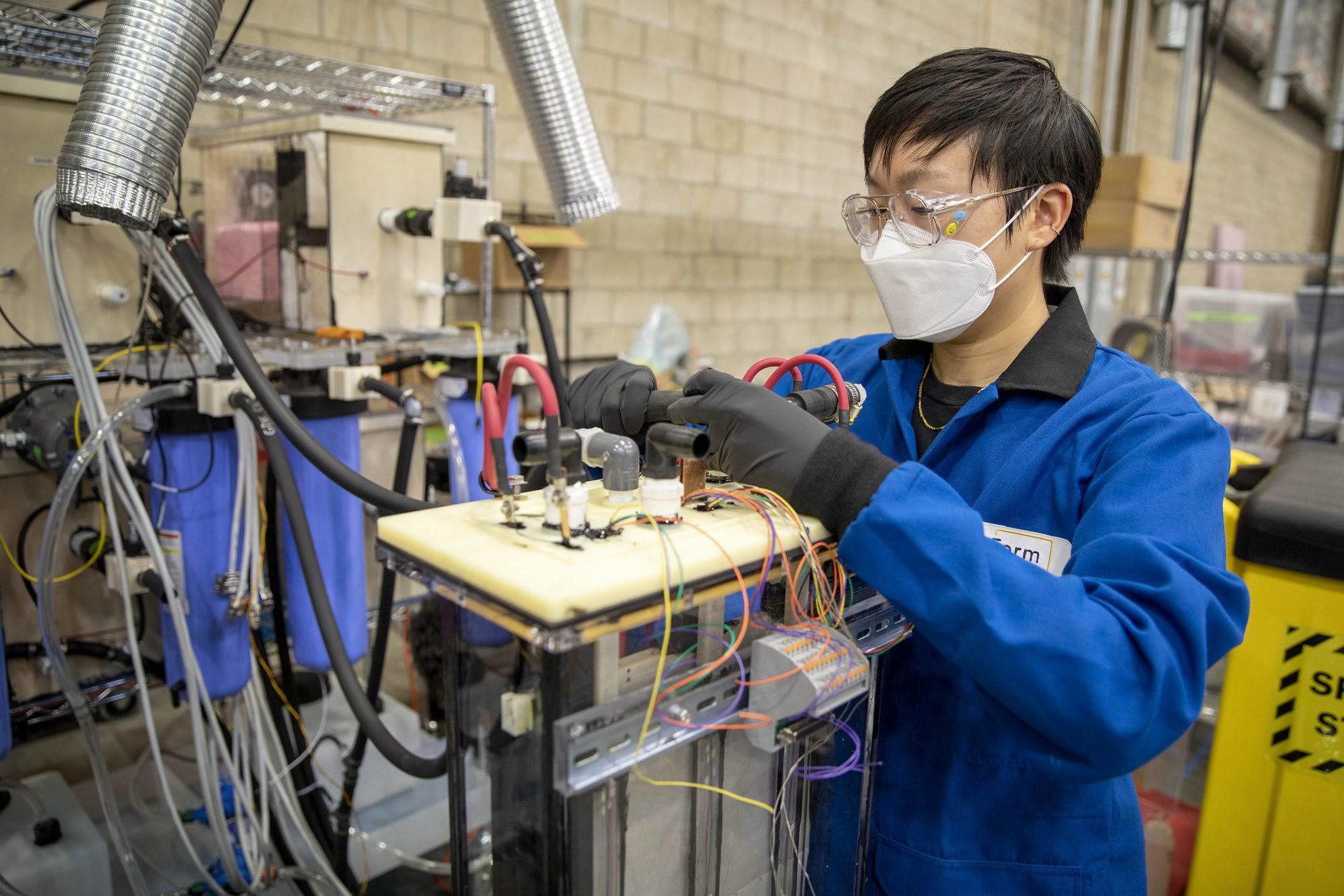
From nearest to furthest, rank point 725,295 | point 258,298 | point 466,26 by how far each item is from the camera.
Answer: point 258,298 < point 466,26 < point 725,295

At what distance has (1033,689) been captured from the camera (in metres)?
0.65

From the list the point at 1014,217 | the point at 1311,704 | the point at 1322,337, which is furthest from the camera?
the point at 1322,337

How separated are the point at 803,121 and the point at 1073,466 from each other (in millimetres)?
3380

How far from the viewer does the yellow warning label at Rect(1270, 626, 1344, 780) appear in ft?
4.00

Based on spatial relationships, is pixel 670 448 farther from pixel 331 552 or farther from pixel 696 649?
pixel 331 552

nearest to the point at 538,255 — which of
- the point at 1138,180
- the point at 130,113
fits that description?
the point at 130,113

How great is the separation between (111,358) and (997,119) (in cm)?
136

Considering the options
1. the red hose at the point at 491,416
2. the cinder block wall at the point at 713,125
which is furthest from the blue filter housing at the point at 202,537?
the cinder block wall at the point at 713,125

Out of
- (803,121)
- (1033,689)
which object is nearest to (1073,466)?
(1033,689)

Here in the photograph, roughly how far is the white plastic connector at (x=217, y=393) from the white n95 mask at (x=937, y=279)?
938mm

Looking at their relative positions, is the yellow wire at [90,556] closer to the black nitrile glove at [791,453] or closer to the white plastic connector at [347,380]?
the white plastic connector at [347,380]

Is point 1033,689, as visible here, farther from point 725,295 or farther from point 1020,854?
point 725,295

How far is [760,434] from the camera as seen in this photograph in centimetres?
74

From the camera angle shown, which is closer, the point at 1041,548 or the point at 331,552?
the point at 1041,548
